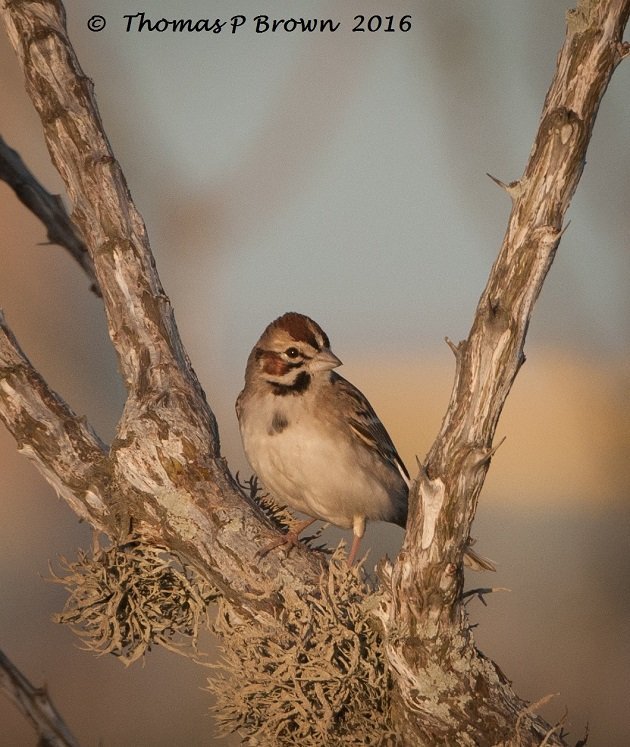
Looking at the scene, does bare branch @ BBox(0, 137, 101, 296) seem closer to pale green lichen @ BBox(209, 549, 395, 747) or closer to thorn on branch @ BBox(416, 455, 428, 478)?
pale green lichen @ BBox(209, 549, 395, 747)

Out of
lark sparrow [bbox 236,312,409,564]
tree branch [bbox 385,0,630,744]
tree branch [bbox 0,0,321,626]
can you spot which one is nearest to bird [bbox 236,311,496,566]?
lark sparrow [bbox 236,312,409,564]

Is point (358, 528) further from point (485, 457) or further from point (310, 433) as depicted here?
point (485, 457)

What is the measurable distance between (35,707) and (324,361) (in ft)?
8.34

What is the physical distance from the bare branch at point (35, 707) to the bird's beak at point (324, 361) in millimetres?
2467

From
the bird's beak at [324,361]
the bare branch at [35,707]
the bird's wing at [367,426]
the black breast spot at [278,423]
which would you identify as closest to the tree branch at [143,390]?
the bare branch at [35,707]

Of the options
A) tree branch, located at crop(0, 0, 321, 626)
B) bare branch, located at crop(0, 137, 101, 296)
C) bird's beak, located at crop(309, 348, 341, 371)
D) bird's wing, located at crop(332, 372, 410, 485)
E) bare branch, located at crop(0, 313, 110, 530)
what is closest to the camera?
tree branch, located at crop(0, 0, 321, 626)

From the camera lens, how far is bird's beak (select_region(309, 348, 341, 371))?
194 inches

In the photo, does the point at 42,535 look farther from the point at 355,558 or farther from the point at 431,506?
the point at 431,506

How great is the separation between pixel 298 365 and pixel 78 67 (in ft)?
5.82

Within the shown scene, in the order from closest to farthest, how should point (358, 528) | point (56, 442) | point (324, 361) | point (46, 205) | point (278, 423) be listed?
1. point (56, 442)
2. point (46, 205)
3. point (278, 423)
4. point (324, 361)
5. point (358, 528)

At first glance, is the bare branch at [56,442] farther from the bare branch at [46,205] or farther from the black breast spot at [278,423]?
the black breast spot at [278,423]

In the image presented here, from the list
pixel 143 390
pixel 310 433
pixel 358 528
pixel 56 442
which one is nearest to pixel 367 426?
pixel 310 433

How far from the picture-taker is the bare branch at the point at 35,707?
265 cm

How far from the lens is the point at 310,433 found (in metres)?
4.87
